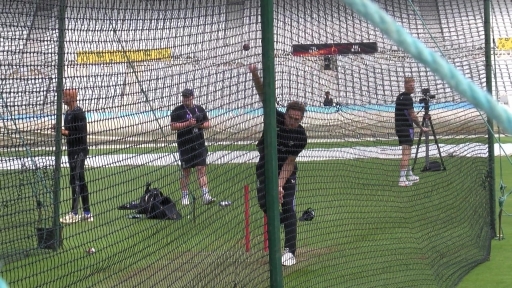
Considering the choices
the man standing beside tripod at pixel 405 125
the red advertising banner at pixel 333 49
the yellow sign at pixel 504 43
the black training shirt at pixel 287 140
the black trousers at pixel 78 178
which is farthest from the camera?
the yellow sign at pixel 504 43

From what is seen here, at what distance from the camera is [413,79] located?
786 cm

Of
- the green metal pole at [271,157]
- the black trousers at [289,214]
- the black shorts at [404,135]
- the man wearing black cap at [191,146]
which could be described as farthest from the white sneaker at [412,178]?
the green metal pole at [271,157]

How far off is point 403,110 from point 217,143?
12.7 feet

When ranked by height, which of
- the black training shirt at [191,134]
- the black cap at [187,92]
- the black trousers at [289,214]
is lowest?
the black trousers at [289,214]

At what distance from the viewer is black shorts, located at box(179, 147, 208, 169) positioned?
5.52 metres

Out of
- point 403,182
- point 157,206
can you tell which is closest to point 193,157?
point 157,206

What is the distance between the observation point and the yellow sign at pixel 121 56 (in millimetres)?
4480

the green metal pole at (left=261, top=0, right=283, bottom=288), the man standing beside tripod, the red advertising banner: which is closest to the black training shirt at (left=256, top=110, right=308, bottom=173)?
the red advertising banner

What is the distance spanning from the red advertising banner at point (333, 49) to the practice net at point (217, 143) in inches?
0.7

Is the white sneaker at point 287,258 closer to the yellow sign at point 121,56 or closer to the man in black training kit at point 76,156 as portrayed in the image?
the man in black training kit at point 76,156

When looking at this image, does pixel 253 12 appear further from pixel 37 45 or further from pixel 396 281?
pixel 396 281

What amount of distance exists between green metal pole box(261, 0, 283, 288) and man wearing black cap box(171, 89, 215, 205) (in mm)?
546

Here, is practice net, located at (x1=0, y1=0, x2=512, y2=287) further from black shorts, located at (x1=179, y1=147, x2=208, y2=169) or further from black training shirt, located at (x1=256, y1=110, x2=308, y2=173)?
black training shirt, located at (x1=256, y1=110, x2=308, y2=173)

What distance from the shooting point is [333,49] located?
6391 mm
